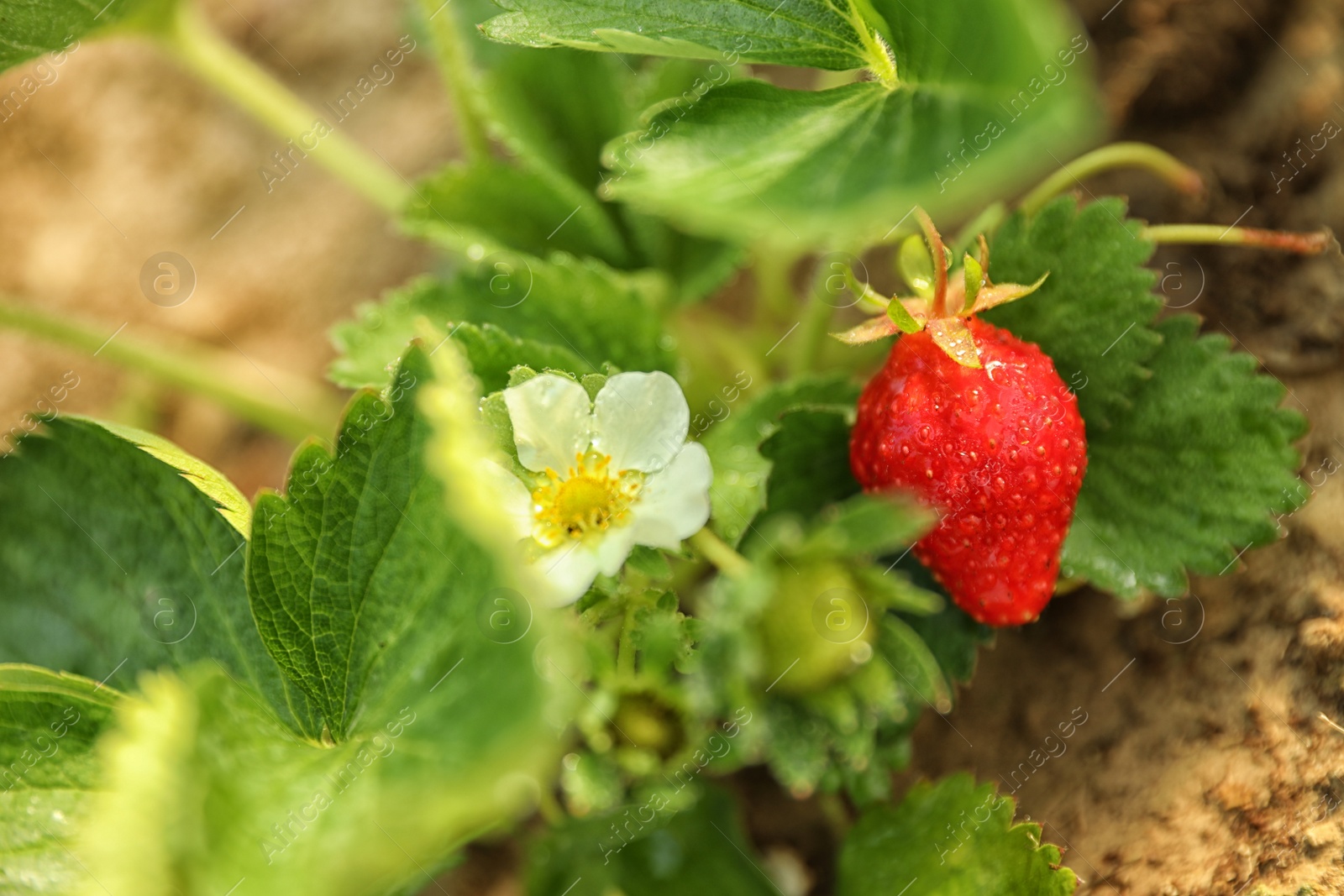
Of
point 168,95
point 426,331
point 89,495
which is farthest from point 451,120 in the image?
point 426,331

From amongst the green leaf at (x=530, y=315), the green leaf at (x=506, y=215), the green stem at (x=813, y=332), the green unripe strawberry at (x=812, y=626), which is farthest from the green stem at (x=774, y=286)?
the green unripe strawberry at (x=812, y=626)

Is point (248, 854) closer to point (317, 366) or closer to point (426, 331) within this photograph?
point (426, 331)

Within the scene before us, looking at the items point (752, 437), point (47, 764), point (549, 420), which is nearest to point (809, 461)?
point (752, 437)

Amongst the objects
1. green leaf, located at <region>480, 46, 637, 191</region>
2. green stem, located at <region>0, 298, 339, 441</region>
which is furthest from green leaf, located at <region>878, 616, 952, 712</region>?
green stem, located at <region>0, 298, 339, 441</region>

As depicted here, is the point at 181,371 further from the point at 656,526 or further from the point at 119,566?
the point at 656,526

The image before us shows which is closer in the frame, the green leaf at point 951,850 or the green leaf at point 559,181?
the green leaf at point 951,850

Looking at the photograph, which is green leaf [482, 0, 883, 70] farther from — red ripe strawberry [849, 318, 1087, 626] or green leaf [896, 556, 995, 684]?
green leaf [896, 556, 995, 684]

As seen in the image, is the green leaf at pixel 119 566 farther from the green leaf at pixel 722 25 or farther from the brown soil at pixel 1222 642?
the brown soil at pixel 1222 642
